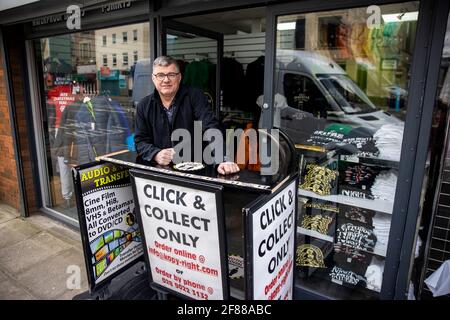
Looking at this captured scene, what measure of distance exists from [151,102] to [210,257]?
1.17 metres

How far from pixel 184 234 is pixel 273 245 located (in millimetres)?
516

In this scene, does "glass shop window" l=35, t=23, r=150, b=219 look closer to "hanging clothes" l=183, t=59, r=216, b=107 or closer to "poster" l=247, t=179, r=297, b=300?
"hanging clothes" l=183, t=59, r=216, b=107

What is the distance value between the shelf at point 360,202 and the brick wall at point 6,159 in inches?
164

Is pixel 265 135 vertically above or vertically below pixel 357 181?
above

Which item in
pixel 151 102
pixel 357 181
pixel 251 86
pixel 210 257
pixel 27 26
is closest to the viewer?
pixel 210 257

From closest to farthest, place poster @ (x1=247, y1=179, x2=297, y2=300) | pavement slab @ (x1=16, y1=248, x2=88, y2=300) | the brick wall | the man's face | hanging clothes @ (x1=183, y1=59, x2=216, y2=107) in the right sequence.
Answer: poster @ (x1=247, y1=179, x2=297, y2=300) < the man's face < pavement slab @ (x1=16, y1=248, x2=88, y2=300) < the brick wall < hanging clothes @ (x1=183, y1=59, x2=216, y2=107)

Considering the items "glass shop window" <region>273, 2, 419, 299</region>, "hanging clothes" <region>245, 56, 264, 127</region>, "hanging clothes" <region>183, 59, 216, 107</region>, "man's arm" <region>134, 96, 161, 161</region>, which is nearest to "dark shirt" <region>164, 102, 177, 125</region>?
"man's arm" <region>134, 96, 161, 161</region>

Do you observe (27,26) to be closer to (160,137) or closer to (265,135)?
(160,137)

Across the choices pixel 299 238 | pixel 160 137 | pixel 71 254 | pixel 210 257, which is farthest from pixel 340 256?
pixel 71 254

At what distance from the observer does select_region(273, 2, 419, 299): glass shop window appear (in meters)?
2.60

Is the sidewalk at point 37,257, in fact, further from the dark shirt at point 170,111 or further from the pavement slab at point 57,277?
the dark shirt at point 170,111

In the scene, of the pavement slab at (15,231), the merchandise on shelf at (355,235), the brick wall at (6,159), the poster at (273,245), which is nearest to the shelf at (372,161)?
the merchandise on shelf at (355,235)

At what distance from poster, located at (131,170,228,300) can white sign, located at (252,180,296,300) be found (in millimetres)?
233
